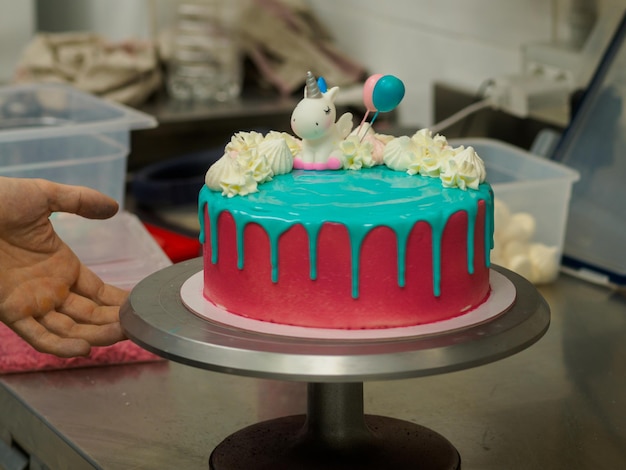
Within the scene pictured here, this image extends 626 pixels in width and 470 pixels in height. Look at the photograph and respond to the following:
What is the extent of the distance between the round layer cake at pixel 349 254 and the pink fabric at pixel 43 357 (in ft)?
1.45

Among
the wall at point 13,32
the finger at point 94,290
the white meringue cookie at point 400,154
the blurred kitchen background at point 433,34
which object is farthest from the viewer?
the wall at point 13,32

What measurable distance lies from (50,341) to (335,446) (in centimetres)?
31

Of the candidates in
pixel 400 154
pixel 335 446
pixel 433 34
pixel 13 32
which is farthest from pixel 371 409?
pixel 13 32

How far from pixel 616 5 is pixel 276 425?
3.49 feet

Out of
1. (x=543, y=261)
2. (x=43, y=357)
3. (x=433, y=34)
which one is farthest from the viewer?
(x=433, y=34)

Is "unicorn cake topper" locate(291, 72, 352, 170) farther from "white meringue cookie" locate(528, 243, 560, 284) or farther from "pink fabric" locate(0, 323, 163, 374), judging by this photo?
"white meringue cookie" locate(528, 243, 560, 284)

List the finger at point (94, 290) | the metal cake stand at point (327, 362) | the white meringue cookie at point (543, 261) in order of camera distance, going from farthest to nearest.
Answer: the white meringue cookie at point (543, 261), the finger at point (94, 290), the metal cake stand at point (327, 362)

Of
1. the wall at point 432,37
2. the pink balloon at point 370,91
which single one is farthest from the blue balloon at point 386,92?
the wall at point 432,37

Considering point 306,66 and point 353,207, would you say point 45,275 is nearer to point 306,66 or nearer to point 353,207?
point 353,207

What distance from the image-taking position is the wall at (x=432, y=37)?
2.06 m

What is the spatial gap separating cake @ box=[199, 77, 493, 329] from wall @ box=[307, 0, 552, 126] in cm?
109

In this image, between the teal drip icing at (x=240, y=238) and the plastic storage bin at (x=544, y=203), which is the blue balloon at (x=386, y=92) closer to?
the teal drip icing at (x=240, y=238)

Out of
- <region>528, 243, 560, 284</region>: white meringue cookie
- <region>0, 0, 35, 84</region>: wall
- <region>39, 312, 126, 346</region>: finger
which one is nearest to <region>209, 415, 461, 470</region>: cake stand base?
<region>39, 312, 126, 346</region>: finger

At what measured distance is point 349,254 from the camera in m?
0.90
